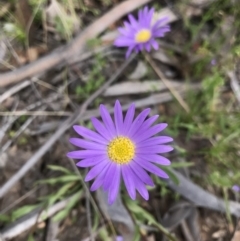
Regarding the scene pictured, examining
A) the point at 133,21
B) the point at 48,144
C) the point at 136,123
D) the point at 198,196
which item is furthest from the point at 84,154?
the point at 133,21

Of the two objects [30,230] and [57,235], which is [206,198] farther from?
[30,230]

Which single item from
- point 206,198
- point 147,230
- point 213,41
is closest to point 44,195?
point 147,230

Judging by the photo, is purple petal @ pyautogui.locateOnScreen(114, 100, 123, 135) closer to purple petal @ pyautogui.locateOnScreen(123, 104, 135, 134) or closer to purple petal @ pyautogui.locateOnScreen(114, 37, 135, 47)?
purple petal @ pyautogui.locateOnScreen(123, 104, 135, 134)

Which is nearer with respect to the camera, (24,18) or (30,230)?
(30,230)

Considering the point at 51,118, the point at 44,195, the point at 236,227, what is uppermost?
the point at 51,118

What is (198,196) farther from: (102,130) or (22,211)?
(22,211)

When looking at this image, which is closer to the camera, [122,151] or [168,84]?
[122,151]

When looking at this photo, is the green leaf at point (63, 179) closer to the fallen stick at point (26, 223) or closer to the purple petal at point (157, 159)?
the fallen stick at point (26, 223)
